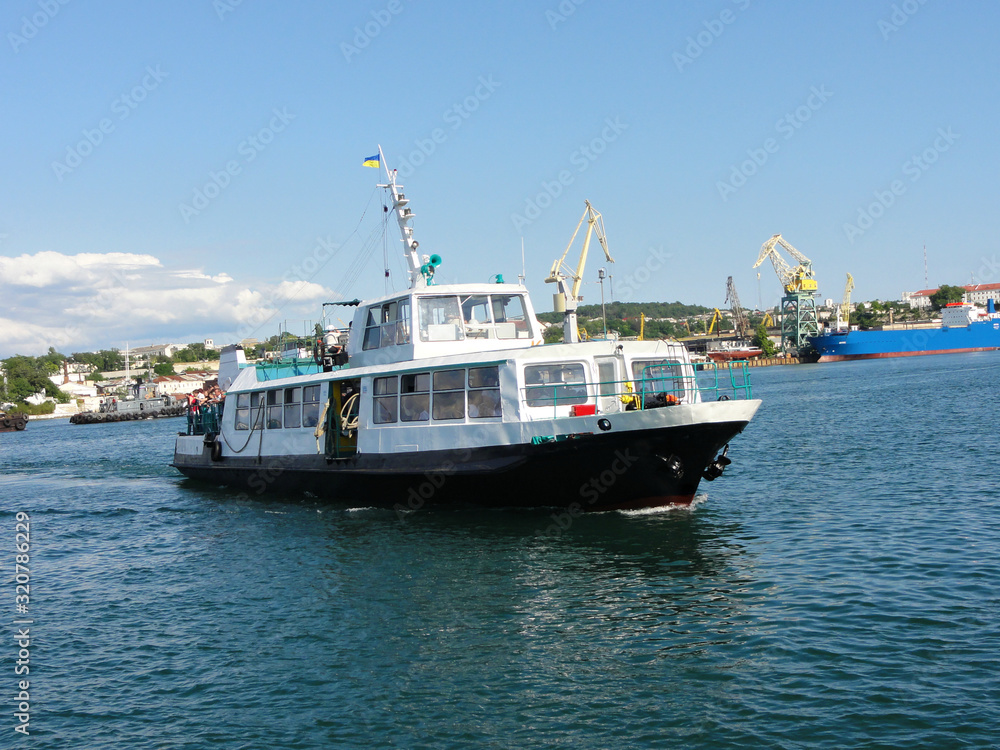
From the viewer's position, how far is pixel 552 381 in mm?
16359

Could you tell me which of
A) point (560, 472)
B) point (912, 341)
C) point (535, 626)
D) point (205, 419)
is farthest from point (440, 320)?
point (912, 341)

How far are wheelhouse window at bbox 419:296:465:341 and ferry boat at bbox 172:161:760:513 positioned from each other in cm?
3

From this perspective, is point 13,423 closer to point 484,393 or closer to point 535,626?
point 484,393

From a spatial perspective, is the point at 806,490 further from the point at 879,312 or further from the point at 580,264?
the point at 879,312

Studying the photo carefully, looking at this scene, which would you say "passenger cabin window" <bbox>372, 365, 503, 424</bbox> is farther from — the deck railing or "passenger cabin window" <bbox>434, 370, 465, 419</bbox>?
the deck railing

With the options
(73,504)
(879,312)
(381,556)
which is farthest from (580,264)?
(879,312)

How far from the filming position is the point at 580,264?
3248 inches

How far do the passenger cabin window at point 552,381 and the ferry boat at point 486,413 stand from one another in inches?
→ 1.0

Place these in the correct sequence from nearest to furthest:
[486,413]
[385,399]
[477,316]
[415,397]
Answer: [486,413], [415,397], [385,399], [477,316]

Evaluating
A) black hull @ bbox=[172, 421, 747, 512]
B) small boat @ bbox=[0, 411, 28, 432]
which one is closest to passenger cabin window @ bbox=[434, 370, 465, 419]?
black hull @ bbox=[172, 421, 747, 512]

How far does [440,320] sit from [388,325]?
4.58ft

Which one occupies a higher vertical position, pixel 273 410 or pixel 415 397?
pixel 415 397

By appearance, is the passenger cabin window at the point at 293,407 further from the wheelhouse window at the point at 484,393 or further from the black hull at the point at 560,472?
the wheelhouse window at the point at 484,393

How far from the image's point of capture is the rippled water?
812 cm
